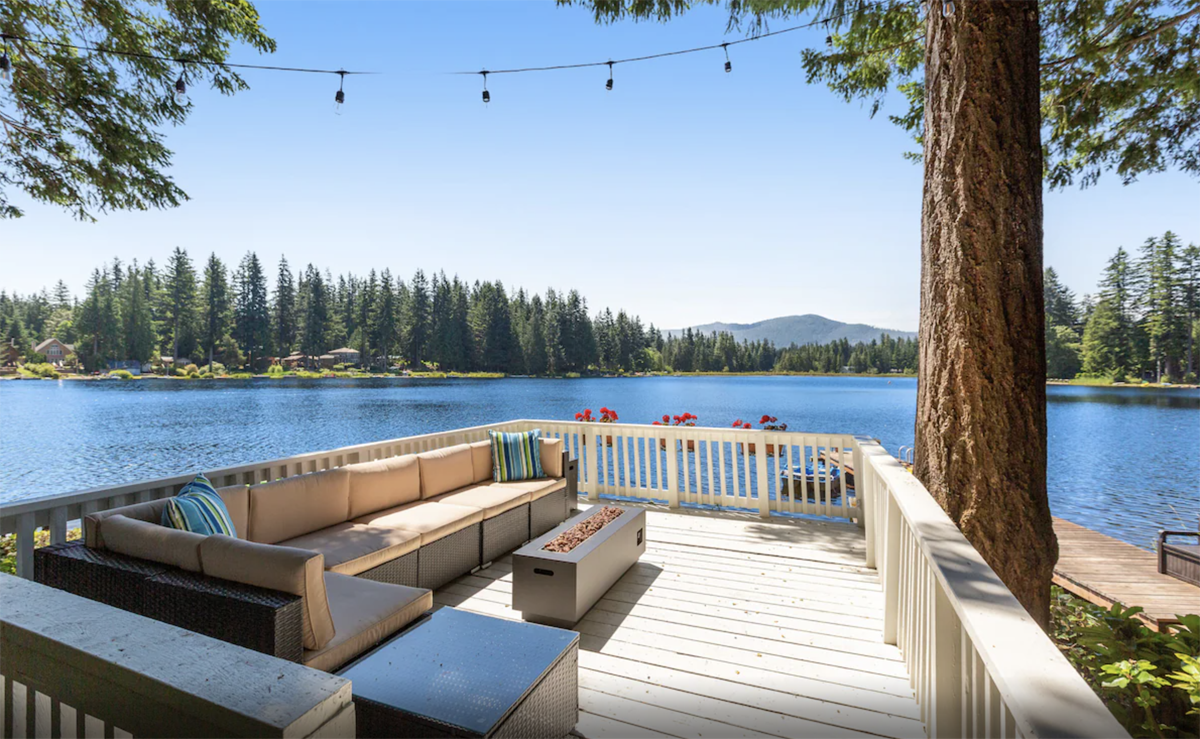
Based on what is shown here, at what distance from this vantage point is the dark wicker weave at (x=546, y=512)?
4.41 meters

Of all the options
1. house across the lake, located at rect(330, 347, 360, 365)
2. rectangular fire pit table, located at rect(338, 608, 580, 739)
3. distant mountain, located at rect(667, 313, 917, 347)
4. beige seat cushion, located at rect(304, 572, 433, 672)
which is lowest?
rectangular fire pit table, located at rect(338, 608, 580, 739)

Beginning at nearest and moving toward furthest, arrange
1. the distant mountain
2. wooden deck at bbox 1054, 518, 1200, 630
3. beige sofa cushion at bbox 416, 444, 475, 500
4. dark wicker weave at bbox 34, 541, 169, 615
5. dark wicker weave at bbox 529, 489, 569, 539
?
dark wicker weave at bbox 34, 541, 169, 615 < beige sofa cushion at bbox 416, 444, 475, 500 < dark wicker weave at bbox 529, 489, 569, 539 < wooden deck at bbox 1054, 518, 1200, 630 < the distant mountain

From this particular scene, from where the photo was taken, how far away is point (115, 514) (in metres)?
2.37

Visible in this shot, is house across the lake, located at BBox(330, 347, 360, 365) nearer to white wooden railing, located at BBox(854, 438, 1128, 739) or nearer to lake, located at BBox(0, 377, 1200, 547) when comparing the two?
lake, located at BBox(0, 377, 1200, 547)

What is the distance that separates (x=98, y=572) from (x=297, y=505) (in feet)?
3.54

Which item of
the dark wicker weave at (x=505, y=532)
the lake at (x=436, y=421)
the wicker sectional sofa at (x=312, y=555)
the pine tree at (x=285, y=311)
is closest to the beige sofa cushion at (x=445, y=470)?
the wicker sectional sofa at (x=312, y=555)

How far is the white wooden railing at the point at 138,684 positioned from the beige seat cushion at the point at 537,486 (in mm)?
3558

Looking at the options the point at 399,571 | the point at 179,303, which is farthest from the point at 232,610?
the point at 179,303

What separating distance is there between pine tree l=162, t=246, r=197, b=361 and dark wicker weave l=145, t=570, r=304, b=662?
46.8 meters

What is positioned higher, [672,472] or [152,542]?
[152,542]

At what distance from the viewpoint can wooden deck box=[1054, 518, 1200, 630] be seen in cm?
523

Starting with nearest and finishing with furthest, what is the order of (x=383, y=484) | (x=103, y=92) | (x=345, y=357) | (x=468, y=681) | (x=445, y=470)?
1. (x=468, y=681)
2. (x=383, y=484)
3. (x=445, y=470)
4. (x=103, y=92)
5. (x=345, y=357)

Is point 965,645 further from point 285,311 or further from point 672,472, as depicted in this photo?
point 285,311

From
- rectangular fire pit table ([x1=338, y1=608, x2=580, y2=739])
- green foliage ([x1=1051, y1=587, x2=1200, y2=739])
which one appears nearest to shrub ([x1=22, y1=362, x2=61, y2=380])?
rectangular fire pit table ([x1=338, y1=608, x2=580, y2=739])
